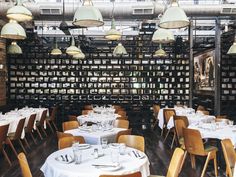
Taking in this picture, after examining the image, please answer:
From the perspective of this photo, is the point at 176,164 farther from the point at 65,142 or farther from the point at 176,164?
the point at 65,142

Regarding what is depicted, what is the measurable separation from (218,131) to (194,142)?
30.1 inches

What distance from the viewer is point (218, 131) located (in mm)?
5863

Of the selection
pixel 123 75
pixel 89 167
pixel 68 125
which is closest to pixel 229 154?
pixel 89 167

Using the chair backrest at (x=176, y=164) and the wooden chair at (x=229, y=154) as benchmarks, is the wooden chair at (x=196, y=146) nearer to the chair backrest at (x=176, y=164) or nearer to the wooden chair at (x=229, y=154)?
the wooden chair at (x=229, y=154)

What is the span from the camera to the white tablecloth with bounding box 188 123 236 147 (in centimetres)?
555

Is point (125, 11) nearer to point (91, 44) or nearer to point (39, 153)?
point (39, 153)

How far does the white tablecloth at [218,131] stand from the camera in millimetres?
5551

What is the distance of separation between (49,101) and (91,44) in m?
2.92

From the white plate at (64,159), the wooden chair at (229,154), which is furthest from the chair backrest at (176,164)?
the white plate at (64,159)

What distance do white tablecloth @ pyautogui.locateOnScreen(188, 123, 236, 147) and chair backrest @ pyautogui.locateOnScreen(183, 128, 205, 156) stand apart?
0.47 metres

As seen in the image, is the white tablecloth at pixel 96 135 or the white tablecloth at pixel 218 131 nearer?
the white tablecloth at pixel 96 135

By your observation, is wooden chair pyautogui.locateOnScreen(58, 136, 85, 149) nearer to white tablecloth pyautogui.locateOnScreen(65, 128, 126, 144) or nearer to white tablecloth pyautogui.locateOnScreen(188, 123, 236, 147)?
white tablecloth pyautogui.locateOnScreen(65, 128, 126, 144)

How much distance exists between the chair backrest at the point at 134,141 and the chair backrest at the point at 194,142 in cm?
127

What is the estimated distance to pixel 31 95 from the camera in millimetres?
13094
